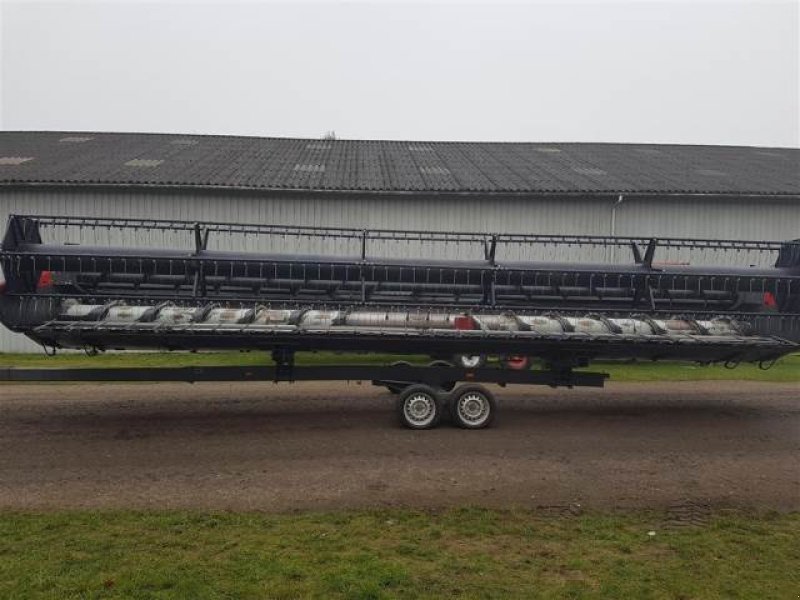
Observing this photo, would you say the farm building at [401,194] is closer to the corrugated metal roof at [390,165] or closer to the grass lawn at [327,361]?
the corrugated metal roof at [390,165]

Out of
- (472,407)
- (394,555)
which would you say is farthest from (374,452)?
(394,555)

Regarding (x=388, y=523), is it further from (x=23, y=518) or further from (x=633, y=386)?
(x=633, y=386)

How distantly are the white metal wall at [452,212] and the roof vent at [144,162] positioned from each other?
2.10 m

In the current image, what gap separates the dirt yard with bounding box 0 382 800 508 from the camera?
5434 millimetres

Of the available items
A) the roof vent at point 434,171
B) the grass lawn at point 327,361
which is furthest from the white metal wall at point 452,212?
the grass lawn at point 327,361

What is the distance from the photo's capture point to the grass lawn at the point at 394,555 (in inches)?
142

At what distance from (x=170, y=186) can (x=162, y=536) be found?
42.8ft

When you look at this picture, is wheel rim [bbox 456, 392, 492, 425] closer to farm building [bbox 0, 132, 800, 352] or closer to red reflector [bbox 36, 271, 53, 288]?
red reflector [bbox 36, 271, 53, 288]

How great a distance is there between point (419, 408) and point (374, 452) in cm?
113

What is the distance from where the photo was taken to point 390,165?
19031 millimetres

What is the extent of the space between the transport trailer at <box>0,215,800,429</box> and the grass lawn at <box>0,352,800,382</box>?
397cm

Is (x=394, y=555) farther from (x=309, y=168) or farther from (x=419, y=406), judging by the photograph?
(x=309, y=168)

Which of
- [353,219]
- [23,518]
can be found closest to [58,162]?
[353,219]

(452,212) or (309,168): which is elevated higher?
(309,168)
